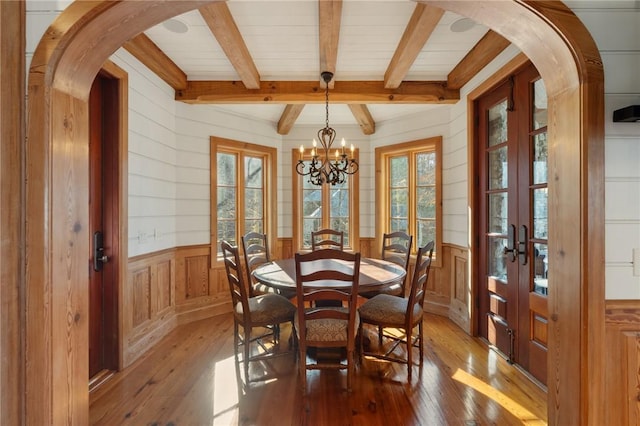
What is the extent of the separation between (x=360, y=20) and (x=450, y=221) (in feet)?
8.00

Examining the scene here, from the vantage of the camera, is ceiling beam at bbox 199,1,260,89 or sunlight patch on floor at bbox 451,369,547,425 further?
ceiling beam at bbox 199,1,260,89

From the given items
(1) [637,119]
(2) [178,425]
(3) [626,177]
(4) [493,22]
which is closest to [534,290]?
(3) [626,177]

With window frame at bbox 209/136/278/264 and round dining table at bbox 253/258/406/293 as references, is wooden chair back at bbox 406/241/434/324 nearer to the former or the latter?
round dining table at bbox 253/258/406/293

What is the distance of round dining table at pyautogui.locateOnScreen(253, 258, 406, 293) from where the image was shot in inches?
92.7

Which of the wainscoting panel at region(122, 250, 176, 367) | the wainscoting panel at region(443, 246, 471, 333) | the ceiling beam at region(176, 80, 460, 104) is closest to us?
the wainscoting panel at region(122, 250, 176, 367)

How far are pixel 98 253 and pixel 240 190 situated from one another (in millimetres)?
2080

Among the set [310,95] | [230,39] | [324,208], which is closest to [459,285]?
[324,208]

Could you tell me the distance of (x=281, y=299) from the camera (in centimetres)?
273

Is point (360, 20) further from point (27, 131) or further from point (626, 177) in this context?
point (27, 131)

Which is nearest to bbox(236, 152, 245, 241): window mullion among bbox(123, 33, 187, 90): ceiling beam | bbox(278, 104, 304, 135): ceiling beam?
bbox(278, 104, 304, 135): ceiling beam

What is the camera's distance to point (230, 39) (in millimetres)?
2523

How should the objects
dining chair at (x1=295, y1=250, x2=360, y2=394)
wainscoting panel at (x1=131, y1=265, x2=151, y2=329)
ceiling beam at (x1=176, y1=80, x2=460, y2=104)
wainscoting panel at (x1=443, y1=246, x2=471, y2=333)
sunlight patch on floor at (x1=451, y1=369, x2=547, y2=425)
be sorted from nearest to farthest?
sunlight patch on floor at (x1=451, y1=369, x2=547, y2=425) → dining chair at (x1=295, y1=250, x2=360, y2=394) → wainscoting panel at (x1=131, y1=265, x2=151, y2=329) → wainscoting panel at (x1=443, y1=246, x2=471, y2=333) → ceiling beam at (x1=176, y1=80, x2=460, y2=104)

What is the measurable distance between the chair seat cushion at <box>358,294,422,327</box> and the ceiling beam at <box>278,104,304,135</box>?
267 centimetres

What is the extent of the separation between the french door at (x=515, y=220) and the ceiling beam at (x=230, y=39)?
2333mm
